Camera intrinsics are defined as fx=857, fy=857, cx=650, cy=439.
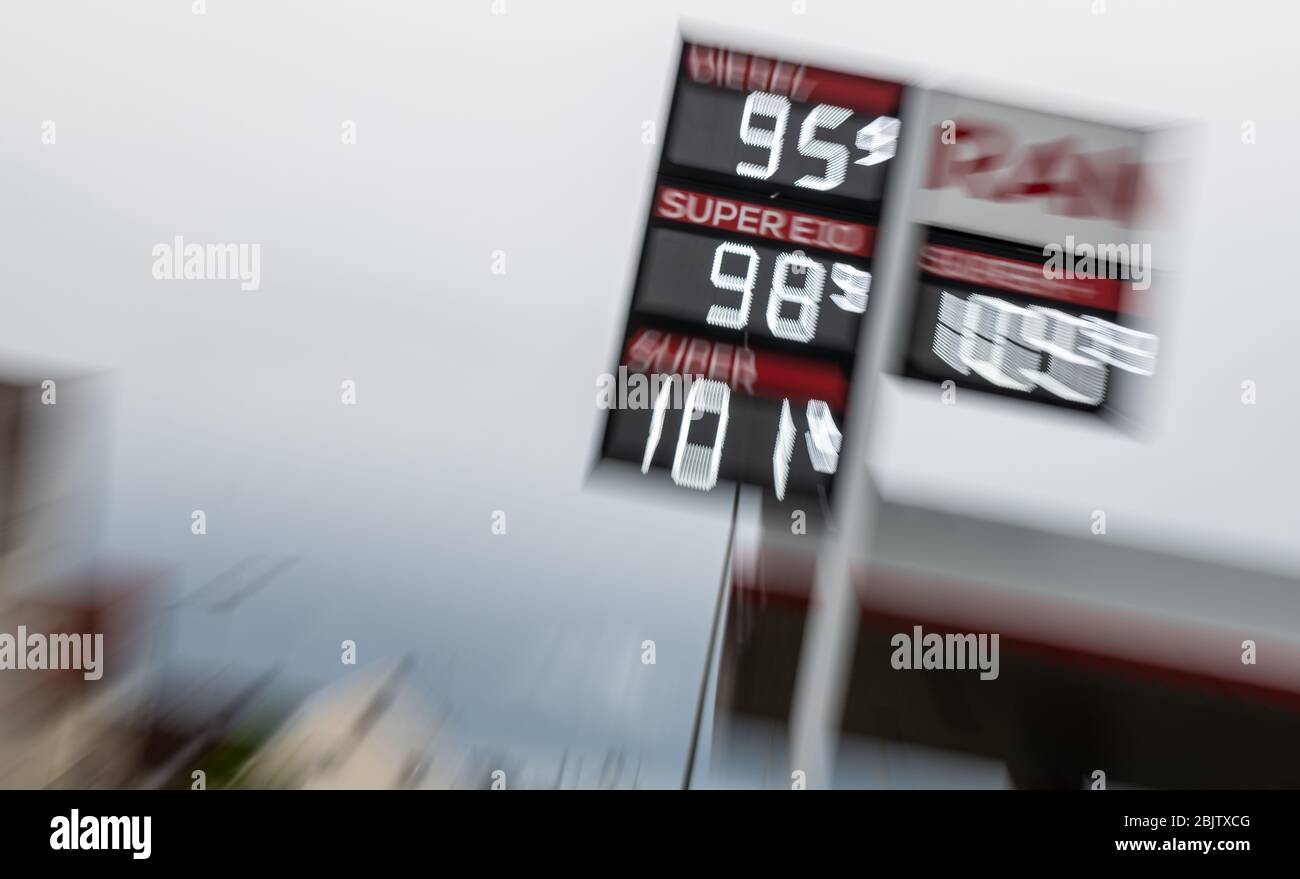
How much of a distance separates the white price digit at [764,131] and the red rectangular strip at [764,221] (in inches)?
6.4

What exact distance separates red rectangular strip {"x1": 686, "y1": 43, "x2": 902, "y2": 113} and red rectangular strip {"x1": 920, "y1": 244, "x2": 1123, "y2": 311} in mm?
732

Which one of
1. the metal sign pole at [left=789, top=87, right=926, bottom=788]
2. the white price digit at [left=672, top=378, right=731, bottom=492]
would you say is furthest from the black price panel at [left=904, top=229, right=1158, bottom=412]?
the white price digit at [left=672, top=378, right=731, bottom=492]

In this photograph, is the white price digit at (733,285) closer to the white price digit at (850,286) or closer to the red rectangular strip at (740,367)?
the red rectangular strip at (740,367)

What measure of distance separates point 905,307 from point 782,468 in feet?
2.95

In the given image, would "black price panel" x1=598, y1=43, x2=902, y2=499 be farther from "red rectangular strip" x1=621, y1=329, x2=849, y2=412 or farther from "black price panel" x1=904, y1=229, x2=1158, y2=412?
"black price panel" x1=904, y1=229, x2=1158, y2=412

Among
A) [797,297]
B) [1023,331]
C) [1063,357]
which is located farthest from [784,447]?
[1063,357]

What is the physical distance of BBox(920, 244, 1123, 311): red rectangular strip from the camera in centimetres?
368

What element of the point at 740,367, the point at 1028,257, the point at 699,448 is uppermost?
the point at 1028,257

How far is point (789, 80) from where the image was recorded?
3.90 m

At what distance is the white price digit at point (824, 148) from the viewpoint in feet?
12.7

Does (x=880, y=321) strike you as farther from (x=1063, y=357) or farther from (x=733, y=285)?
(x=1063, y=357)

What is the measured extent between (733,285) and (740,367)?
372 millimetres

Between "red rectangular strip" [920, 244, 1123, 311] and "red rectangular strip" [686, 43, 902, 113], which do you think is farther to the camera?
"red rectangular strip" [686, 43, 902, 113]
